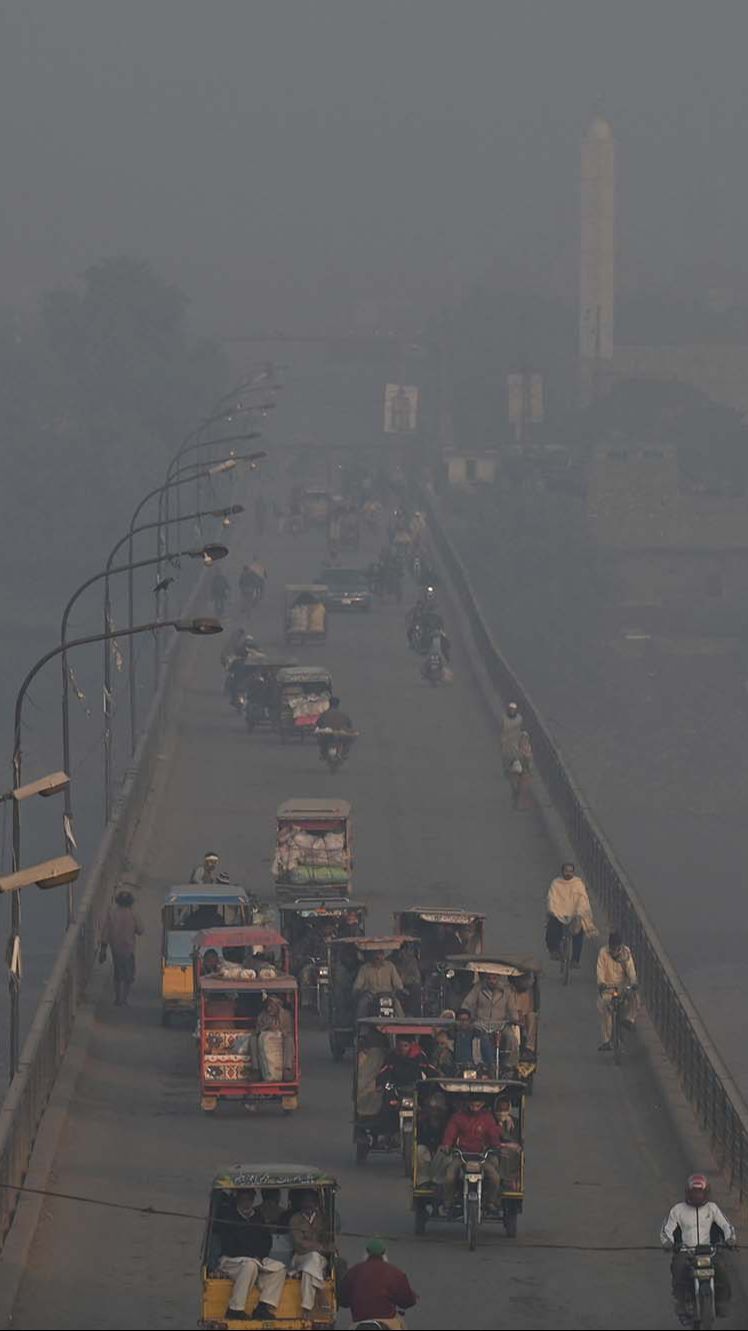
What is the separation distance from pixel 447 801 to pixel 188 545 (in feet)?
224

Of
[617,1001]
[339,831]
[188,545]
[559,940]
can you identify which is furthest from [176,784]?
[188,545]

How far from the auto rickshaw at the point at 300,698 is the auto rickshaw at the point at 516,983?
1226 inches

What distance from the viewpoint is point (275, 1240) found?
73.6ft

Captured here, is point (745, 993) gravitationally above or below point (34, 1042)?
below

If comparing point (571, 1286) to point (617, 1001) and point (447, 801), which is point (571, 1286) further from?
point (447, 801)

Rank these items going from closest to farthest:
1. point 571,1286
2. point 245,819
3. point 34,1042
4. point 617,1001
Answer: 1. point 571,1286
2. point 34,1042
3. point 617,1001
4. point 245,819

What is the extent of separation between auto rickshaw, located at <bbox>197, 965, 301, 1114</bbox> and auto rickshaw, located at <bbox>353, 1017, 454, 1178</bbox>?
173 centimetres

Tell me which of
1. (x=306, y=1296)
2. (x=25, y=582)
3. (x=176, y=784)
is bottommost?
(x=25, y=582)

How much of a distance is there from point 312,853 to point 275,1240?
22.3 meters

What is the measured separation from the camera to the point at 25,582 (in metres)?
154

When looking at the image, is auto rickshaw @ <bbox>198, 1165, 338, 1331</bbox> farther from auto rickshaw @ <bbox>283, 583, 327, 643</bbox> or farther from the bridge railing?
auto rickshaw @ <bbox>283, 583, 327, 643</bbox>

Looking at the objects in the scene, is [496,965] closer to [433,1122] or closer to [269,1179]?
[433,1122]

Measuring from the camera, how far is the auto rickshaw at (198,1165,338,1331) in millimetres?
21688

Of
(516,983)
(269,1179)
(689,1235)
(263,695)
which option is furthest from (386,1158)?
(263,695)
